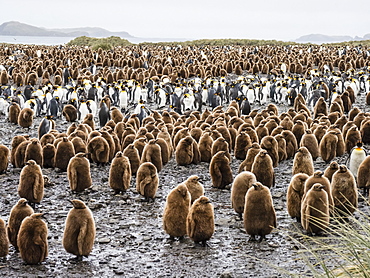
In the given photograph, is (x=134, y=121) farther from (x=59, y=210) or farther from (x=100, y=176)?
(x=59, y=210)

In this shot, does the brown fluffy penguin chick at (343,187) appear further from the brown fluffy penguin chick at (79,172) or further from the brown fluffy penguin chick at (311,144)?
the brown fluffy penguin chick at (79,172)

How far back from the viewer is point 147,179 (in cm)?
645

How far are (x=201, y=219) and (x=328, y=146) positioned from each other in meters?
3.96

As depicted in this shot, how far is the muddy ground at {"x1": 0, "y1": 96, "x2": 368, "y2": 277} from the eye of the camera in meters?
4.61

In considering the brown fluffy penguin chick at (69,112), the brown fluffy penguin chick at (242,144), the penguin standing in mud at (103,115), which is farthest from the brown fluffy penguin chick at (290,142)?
the brown fluffy penguin chick at (69,112)

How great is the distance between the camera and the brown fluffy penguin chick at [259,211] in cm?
501

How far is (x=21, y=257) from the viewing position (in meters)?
4.66

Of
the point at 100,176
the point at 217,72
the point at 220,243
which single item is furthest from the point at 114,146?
the point at 217,72

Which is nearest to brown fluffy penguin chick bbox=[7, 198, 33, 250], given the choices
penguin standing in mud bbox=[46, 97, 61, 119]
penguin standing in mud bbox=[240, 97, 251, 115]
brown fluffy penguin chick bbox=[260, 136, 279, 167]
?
brown fluffy penguin chick bbox=[260, 136, 279, 167]

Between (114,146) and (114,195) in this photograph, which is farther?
(114,146)

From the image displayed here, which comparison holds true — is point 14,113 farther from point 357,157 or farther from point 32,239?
point 357,157

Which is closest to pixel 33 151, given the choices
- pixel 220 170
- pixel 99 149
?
pixel 99 149

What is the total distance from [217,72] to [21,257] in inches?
702

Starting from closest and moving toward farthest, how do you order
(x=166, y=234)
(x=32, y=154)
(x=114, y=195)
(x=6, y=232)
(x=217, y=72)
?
(x=6, y=232)
(x=166, y=234)
(x=114, y=195)
(x=32, y=154)
(x=217, y=72)
